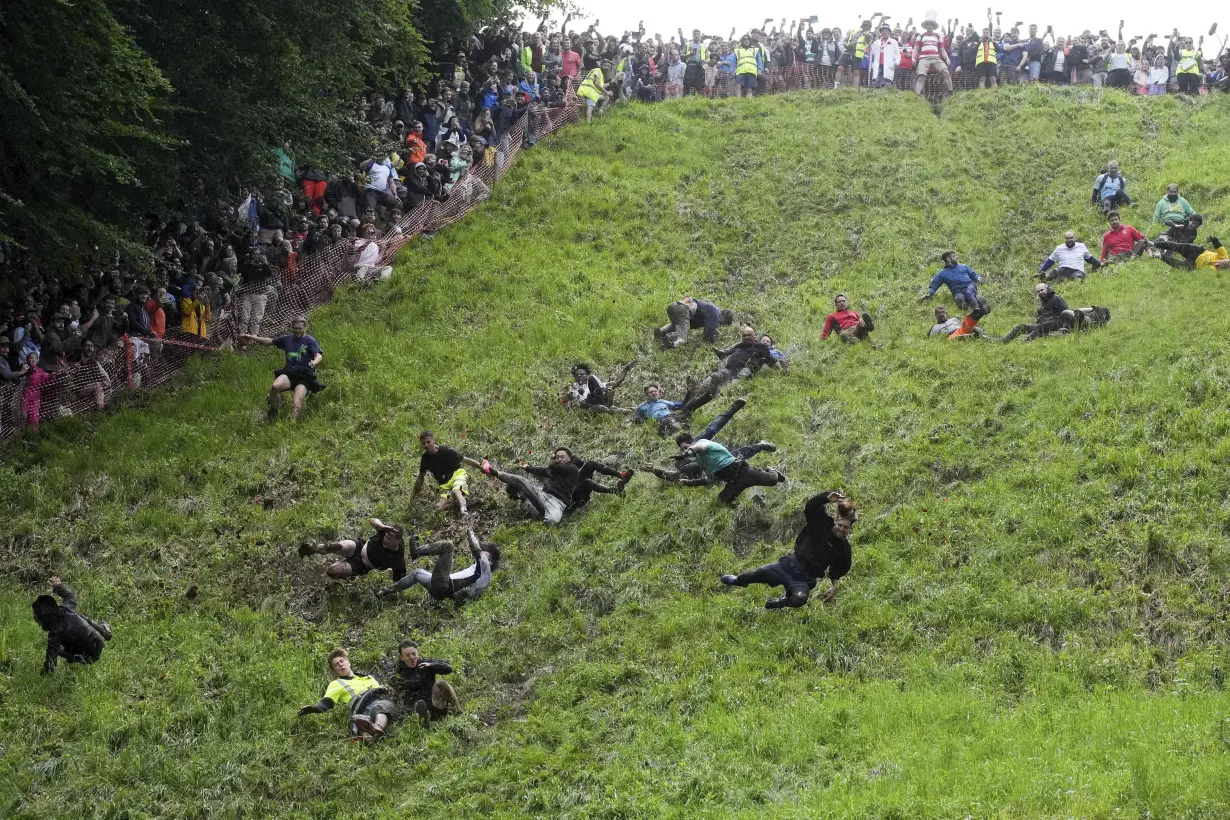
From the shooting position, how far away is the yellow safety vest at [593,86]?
3672 cm

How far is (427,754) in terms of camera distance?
1416cm

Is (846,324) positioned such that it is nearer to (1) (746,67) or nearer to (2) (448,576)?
(2) (448,576)

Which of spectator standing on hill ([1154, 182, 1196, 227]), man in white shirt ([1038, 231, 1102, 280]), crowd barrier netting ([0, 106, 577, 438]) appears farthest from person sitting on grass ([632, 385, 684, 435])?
spectator standing on hill ([1154, 182, 1196, 227])

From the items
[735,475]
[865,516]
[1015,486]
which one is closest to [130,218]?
[735,475]

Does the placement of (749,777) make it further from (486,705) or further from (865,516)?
(865,516)

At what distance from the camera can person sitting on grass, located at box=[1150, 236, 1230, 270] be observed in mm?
23641

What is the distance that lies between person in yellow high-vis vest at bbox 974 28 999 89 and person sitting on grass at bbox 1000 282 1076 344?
18755 millimetres

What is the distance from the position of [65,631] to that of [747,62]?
30129mm

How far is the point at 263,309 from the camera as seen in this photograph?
2461 centimetres

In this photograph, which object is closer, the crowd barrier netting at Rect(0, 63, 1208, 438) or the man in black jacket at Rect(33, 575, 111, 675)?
the man in black jacket at Rect(33, 575, 111, 675)

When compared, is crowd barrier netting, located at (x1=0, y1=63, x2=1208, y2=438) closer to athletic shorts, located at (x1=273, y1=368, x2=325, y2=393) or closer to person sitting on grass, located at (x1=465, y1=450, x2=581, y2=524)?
athletic shorts, located at (x1=273, y1=368, x2=325, y2=393)

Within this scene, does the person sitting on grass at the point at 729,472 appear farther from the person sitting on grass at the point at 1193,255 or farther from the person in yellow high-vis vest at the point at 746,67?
the person in yellow high-vis vest at the point at 746,67

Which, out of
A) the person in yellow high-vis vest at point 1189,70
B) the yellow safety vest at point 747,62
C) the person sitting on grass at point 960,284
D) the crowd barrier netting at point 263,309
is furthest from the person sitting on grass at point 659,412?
the person in yellow high-vis vest at point 1189,70

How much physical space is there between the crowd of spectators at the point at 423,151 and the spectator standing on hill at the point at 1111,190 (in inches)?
409
